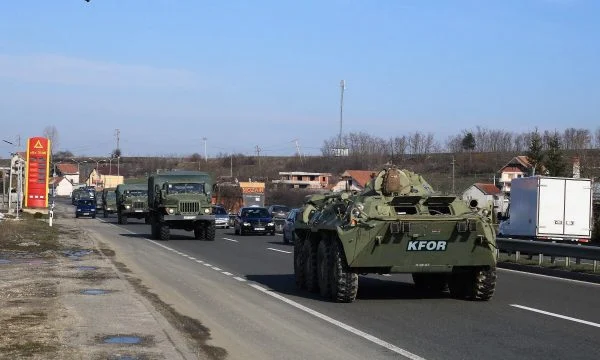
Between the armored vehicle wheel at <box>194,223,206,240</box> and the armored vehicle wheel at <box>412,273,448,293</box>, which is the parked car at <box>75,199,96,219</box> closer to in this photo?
the armored vehicle wheel at <box>194,223,206,240</box>

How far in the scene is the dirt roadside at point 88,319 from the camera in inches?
388

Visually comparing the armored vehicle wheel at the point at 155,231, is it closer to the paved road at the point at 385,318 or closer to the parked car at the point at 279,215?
the parked car at the point at 279,215

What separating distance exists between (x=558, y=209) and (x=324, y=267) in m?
22.6

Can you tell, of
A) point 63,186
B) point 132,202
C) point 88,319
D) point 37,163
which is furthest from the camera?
point 63,186

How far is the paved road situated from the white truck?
14.5 m

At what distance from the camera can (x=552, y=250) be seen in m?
23.0

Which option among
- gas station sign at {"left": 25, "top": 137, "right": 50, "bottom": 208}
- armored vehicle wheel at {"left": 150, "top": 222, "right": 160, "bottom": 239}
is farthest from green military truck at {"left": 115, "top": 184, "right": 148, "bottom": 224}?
armored vehicle wheel at {"left": 150, "top": 222, "right": 160, "bottom": 239}

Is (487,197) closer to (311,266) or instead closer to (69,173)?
(311,266)

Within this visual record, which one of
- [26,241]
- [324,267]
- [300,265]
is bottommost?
[26,241]

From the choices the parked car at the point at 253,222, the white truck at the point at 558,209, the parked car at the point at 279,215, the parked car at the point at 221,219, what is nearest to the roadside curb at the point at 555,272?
the white truck at the point at 558,209

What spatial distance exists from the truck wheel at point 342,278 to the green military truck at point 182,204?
24.9 m

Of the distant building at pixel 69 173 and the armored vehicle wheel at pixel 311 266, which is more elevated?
the distant building at pixel 69 173

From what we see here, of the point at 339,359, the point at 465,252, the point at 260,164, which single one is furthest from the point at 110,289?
the point at 260,164

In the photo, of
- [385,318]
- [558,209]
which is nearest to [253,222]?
[558,209]
